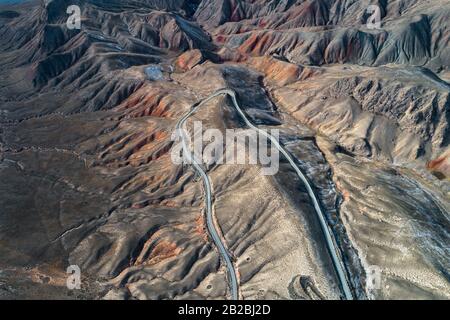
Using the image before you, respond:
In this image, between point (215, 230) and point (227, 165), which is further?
point (227, 165)

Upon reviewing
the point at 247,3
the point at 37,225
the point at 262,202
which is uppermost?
the point at 247,3

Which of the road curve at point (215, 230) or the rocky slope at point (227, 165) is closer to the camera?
the road curve at point (215, 230)

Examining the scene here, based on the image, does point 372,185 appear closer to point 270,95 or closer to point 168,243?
point 168,243

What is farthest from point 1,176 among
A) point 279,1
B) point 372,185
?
point 279,1

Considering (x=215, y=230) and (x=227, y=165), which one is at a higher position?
(x=227, y=165)

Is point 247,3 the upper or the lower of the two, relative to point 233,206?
upper

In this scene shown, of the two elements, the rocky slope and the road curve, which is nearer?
the road curve

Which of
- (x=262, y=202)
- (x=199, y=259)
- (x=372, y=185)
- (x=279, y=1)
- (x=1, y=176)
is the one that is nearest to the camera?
(x=199, y=259)

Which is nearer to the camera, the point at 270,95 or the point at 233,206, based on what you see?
the point at 233,206
